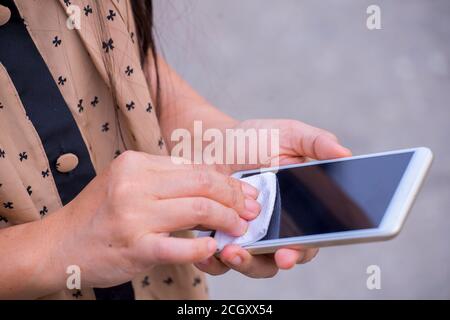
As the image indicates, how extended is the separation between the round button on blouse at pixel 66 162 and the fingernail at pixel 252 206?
0.64 feet

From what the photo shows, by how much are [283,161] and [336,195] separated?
128 millimetres

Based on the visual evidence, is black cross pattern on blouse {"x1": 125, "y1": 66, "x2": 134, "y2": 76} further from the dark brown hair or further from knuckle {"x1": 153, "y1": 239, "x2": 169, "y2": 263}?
knuckle {"x1": 153, "y1": 239, "x2": 169, "y2": 263}

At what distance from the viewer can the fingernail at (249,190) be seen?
69 centimetres

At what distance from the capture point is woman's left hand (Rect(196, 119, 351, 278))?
65 cm

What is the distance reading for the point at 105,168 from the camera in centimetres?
70

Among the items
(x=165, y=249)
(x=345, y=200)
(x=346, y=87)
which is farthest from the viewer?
(x=346, y=87)

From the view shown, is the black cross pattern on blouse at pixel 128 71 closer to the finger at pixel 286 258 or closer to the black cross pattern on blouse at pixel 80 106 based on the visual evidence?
the black cross pattern on blouse at pixel 80 106

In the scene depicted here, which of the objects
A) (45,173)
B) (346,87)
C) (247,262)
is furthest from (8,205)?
(346,87)

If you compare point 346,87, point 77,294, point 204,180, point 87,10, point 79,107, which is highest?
point 346,87

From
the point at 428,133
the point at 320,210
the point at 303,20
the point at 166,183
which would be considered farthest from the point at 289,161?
the point at 303,20

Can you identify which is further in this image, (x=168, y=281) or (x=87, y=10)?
(x=168, y=281)

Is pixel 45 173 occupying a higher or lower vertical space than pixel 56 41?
lower

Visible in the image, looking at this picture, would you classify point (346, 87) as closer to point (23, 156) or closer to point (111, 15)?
point (111, 15)

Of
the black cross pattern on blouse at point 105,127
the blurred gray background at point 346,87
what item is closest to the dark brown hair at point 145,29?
the black cross pattern on blouse at point 105,127
